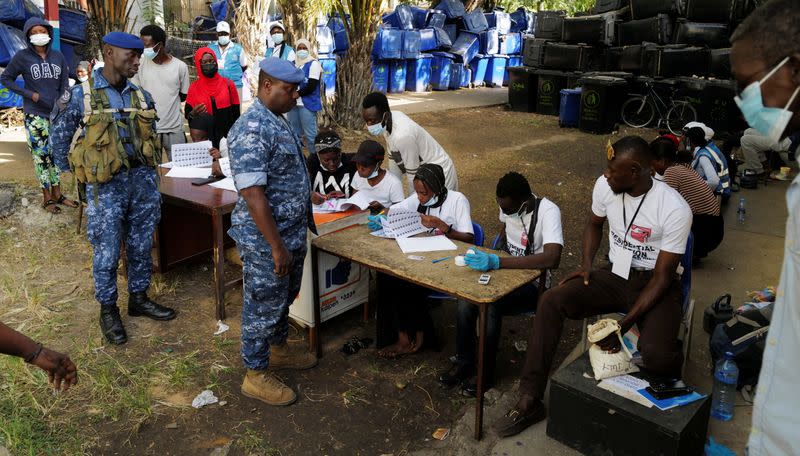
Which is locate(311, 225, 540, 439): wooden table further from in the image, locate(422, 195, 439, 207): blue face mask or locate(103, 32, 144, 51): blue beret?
locate(103, 32, 144, 51): blue beret

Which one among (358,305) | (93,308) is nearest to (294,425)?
(358,305)

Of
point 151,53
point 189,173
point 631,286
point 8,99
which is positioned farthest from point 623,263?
point 8,99

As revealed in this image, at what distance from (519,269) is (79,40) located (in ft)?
34.2

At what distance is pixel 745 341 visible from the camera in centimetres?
356

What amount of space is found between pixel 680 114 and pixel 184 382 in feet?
37.3

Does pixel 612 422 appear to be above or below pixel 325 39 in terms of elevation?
below

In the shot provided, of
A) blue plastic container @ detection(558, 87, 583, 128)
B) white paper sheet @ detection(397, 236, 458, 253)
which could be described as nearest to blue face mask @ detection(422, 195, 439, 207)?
white paper sheet @ detection(397, 236, 458, 253)

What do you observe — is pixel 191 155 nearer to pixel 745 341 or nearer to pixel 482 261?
pixel 482 261

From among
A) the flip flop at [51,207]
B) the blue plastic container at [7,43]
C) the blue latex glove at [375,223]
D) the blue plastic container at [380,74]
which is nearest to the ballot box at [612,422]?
the blue latex glove at [375,223]

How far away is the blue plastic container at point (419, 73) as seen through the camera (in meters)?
17.4

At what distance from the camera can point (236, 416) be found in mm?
3680

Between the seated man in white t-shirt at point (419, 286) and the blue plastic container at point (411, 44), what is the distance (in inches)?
510

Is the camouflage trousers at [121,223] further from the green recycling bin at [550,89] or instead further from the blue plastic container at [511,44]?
the blue plastic container at [511,44]

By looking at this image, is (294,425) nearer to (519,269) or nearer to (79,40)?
(519,269)
